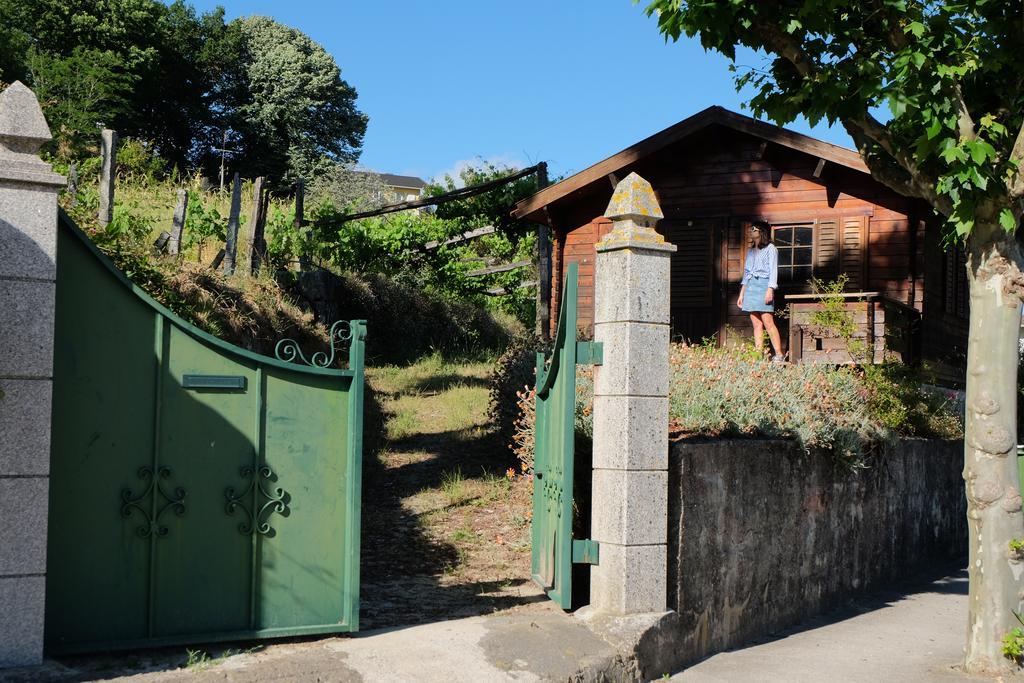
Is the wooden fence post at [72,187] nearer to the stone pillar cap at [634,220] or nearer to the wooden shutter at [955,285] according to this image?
the stone pillar cap at [634,220]

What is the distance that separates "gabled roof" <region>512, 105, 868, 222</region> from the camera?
14.7 m

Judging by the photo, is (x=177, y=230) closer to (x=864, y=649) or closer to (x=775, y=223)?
(x=775, y=223)

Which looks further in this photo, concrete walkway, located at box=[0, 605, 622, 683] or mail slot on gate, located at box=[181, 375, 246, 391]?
mail slot on gate, located at box=[181, 375, 246, 391]

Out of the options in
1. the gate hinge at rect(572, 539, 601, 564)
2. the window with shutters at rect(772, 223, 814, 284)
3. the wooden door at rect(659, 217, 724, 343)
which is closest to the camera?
the gate hinge at rect(572, 539, 601, 564)

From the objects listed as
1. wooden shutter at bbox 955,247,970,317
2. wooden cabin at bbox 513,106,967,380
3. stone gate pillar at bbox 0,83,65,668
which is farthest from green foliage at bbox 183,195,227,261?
wooden shutter at bbox 955,247,970,317

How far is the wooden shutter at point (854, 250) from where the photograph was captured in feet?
Result: 49.8

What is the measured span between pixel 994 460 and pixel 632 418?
8.64 feet

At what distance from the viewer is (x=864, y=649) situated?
7.59 m

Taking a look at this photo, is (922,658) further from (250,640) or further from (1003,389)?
(250,640)

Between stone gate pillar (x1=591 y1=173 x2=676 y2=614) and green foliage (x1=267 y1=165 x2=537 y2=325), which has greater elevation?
green foliage (x1=267 y1=165 x2=537 y2=325)

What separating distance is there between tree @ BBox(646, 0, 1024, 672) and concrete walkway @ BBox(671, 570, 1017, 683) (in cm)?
54

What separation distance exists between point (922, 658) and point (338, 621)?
4457 mm

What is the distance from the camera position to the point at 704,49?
755cm

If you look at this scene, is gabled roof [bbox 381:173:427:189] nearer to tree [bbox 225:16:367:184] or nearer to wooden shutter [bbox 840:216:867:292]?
tree [bbox 225:16:367:184]
